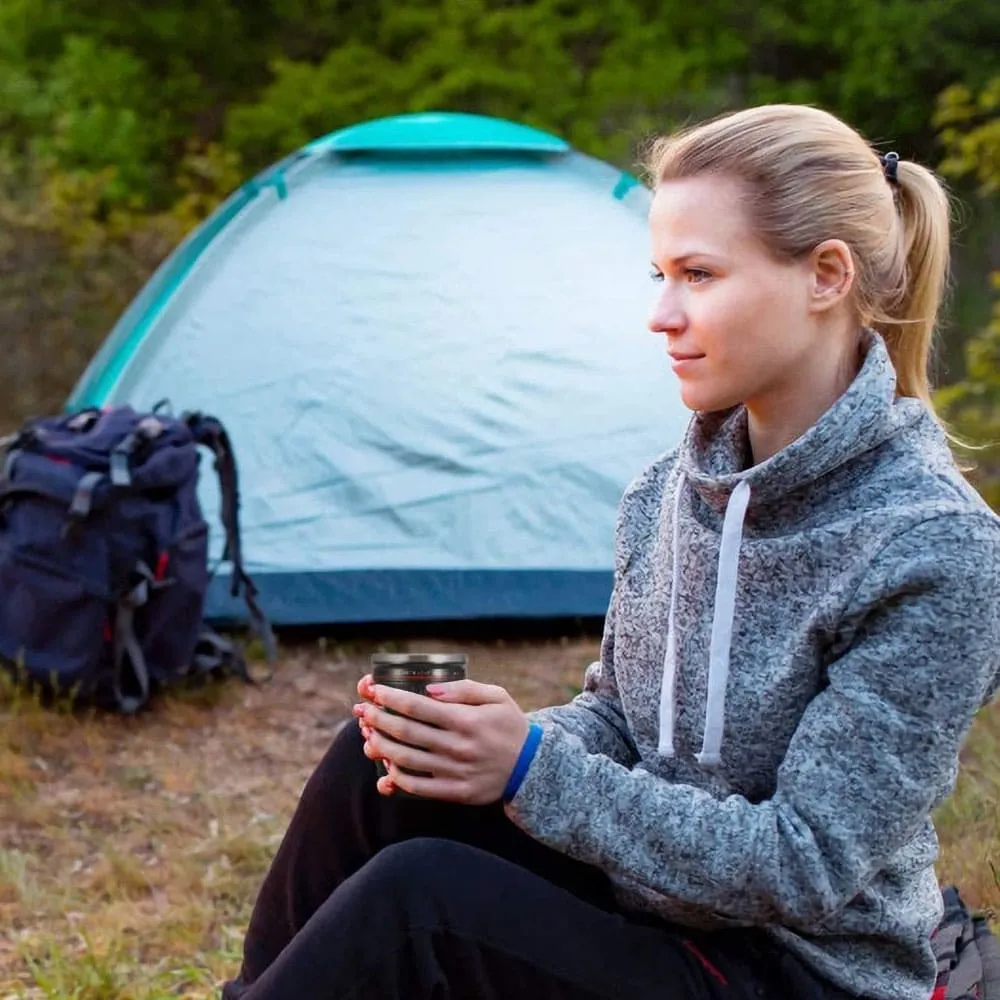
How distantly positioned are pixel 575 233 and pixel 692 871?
3217 mm

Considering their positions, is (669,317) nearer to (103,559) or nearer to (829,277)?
(829,277)

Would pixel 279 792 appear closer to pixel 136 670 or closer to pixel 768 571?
pixel 136 670

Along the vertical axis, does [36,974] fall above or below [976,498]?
below

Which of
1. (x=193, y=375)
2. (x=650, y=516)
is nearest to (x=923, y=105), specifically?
(x=193, y=375)

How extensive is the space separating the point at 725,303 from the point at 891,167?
254 millimetres

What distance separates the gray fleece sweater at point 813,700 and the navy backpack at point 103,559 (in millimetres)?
1958

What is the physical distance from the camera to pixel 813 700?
1.29 metres

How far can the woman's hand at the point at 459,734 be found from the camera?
51.2 inches

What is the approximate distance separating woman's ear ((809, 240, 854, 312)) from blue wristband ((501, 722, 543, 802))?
465 millimetres

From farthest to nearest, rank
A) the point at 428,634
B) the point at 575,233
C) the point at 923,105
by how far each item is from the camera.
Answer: the point at 923,105
the point at 575,233
the point at 428,634

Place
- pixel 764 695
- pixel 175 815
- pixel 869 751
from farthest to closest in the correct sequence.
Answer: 1. pixel 175 815
2. pixel 764 695
3. pixel 869 751

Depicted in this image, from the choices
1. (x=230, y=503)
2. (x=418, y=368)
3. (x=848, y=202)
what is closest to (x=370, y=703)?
(x=848, y=202)

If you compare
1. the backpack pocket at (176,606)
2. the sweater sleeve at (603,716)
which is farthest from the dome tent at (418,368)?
the sweater sleeve at (603,716)

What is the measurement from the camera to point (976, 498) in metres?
1.32
